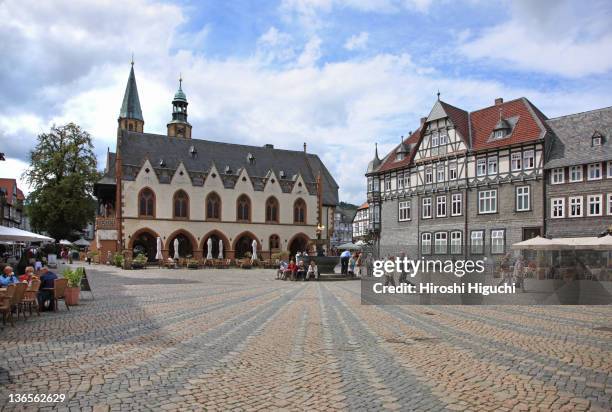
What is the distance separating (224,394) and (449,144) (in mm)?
39892

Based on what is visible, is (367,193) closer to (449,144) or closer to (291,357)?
(449,144)

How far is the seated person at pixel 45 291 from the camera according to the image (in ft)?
49.4

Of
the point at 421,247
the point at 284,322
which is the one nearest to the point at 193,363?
the point at 284,322

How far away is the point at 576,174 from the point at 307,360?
32183mm

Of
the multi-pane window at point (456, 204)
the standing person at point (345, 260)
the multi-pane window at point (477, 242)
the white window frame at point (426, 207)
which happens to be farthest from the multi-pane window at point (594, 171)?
the standing person at point (345, 260)

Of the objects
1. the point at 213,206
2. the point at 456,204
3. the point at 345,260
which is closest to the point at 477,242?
the point at 456,204

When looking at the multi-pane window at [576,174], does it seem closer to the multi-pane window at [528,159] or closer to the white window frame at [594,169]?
the white window frame at [594,169]

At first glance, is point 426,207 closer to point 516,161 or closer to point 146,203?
point 516,161

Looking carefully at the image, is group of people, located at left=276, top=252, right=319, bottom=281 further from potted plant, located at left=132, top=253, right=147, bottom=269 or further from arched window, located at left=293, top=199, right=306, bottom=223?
arched window, located at left=293, top=199, right=306, bottom=223

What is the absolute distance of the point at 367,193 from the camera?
53344 mm

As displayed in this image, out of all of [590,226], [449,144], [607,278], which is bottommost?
[607,278]

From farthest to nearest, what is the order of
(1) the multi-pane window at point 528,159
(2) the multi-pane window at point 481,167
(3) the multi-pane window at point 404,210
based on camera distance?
(3) the multi-pane window at point 404,210
(2) the multi-pane window at point 481,167
(1) the multi-pane window at point 528,159

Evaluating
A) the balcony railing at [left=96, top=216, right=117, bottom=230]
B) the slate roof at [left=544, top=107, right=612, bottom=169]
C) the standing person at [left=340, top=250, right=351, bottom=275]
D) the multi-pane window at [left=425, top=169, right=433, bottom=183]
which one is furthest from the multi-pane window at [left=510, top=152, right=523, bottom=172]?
the balcony railing at [left=96, top=216, right=117, bottom=230]

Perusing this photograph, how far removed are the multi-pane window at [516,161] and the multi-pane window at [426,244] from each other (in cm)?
913
